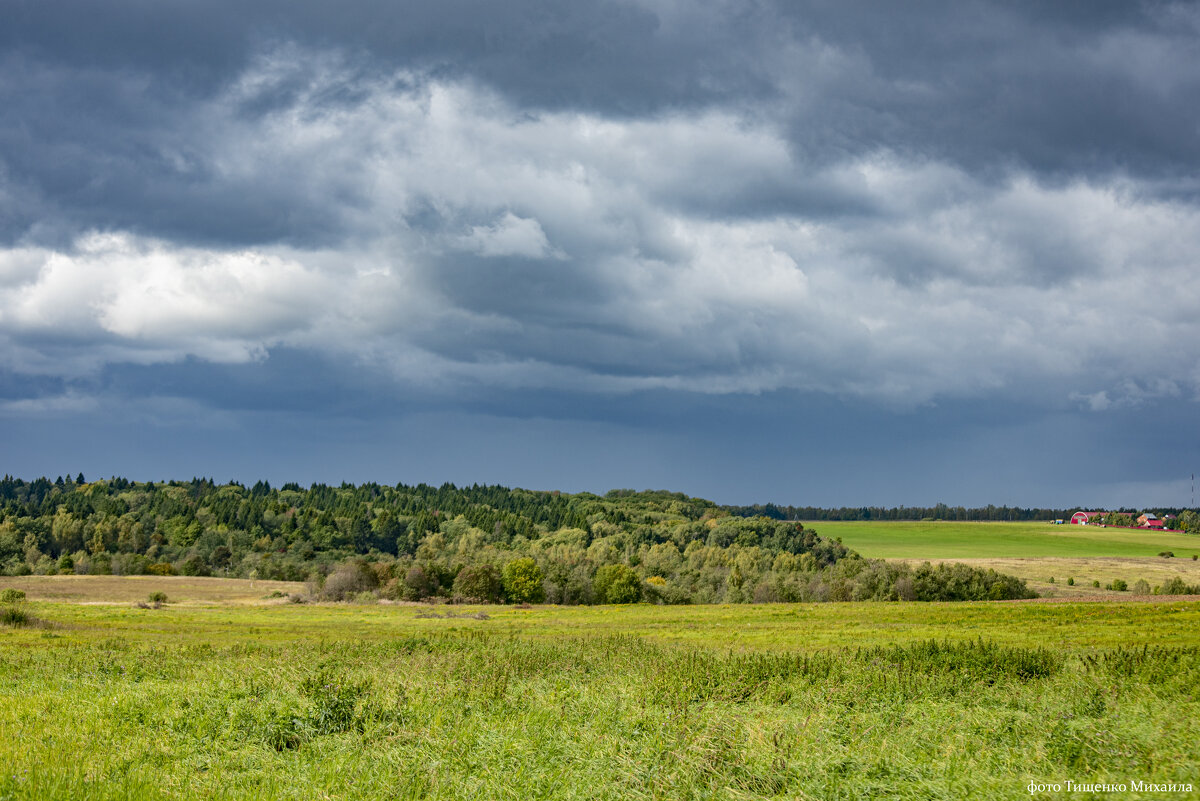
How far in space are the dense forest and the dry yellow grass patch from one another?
27.3 ft

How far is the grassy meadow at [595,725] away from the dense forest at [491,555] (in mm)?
73001

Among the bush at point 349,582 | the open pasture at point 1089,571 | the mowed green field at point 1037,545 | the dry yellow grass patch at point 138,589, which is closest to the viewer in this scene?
the dry yellow grass patch at point 138,589

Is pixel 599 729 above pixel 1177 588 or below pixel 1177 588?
above

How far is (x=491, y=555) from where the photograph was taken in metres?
140

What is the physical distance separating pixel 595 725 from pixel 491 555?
128871 millimetres

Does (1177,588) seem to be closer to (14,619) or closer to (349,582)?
(349,582)

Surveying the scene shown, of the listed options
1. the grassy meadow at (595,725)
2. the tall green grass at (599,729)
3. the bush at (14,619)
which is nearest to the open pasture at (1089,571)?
the grassy meadow at (595,725)

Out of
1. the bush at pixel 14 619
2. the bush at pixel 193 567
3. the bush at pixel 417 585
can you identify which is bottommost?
the bush at pixel 193 567

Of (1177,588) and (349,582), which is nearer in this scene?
(1177,588)

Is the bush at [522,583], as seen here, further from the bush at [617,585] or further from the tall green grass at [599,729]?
the tall green grass at [599,729]

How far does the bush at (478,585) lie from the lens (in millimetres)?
100125

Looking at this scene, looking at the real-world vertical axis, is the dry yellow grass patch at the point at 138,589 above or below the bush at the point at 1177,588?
below

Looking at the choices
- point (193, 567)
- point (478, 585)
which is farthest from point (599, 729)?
point (193, 567)

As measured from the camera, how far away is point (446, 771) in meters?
12.2
